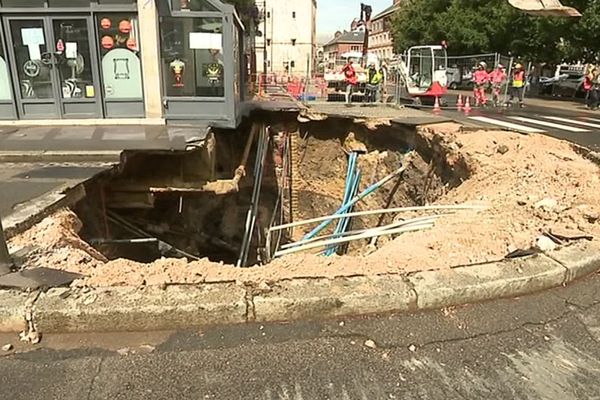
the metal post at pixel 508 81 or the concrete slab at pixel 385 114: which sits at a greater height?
the metal post at pixel 508 81

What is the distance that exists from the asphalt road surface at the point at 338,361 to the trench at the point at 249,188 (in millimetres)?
3823

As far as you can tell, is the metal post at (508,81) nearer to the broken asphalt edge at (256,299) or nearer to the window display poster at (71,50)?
the window display poster at (71,50)

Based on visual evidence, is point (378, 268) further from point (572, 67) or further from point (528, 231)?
point (572, 67)

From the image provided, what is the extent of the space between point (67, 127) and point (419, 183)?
825 centimetres

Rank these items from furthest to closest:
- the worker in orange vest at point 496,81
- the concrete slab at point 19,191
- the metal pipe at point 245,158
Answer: the worker in orange vest at point 496,81 < the metal pipe at point 245,158 < the concrete slab at point 19,191

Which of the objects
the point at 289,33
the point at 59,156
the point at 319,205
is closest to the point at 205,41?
the point at 59,156

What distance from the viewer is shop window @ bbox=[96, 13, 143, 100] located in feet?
33.3

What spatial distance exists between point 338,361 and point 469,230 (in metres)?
2.46

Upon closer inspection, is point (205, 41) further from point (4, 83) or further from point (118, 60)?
point (4, 83)

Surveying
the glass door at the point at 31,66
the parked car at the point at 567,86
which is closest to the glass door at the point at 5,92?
the glass door at the point at 31,66

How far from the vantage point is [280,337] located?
289 cm

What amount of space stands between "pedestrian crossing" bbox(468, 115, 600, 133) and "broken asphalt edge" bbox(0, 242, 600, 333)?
924cm

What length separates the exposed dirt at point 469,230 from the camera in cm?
359

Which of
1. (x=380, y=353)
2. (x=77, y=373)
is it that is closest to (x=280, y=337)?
(x=380, y=353)
